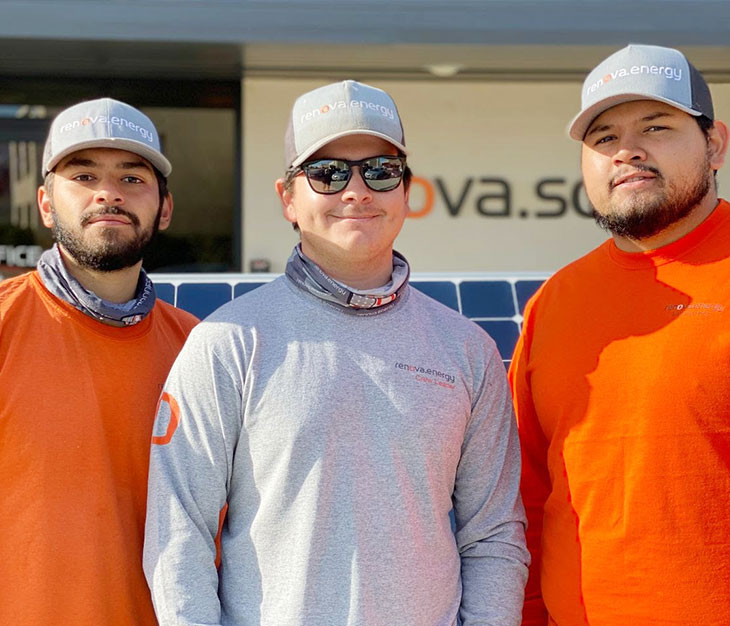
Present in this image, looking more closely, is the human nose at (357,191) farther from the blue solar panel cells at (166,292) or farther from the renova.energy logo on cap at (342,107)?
the blue solar panel cells at (166,292)

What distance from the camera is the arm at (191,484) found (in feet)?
7.88

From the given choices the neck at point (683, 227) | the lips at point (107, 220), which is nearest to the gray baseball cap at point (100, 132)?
the lips at point (107, 220)

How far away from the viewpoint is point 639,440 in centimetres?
261

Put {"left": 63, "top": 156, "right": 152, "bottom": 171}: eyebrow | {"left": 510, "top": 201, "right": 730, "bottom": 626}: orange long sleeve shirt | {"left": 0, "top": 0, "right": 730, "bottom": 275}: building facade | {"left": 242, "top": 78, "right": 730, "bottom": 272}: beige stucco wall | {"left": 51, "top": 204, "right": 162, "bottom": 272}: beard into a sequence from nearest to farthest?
{"left": 510, "top": 201, "right": 730, "bottom": 626}: orange long sleeve shirt → {"left": 51, "top": 204, "right": 162, "bottom": 272}: beard → {"left": 63, "top": 156, "right": 152, "bottom": 171}: eyebrow → {"left": 0, "top": 0, "right": 730, "bottom": 275}: building facade → {"left": 242, "top": 78, "right": 730, "bottom": 272}: beige stucco wall

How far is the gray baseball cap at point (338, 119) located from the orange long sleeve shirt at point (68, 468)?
80 cm

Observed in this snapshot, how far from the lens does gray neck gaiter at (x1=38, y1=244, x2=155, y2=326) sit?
2.80m

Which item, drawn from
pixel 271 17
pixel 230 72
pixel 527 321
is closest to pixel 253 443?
pixel 527 321

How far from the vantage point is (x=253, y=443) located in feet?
8.17

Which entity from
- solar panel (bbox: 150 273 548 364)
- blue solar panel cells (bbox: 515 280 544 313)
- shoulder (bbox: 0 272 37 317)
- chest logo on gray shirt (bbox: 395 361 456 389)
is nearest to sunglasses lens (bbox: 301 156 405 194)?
chest logo on gray shirt (bbox: 395 361 456 389)

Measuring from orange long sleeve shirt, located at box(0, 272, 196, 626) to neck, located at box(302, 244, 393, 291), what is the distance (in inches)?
24.6

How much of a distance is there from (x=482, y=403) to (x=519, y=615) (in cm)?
59

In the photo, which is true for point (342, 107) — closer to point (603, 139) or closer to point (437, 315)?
point (437, 315)

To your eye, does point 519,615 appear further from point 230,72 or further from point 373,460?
point 230,72

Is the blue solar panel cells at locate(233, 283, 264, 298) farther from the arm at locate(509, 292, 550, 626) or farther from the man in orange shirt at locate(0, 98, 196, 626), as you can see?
the arm at locate(509, 292, 550, 626)
